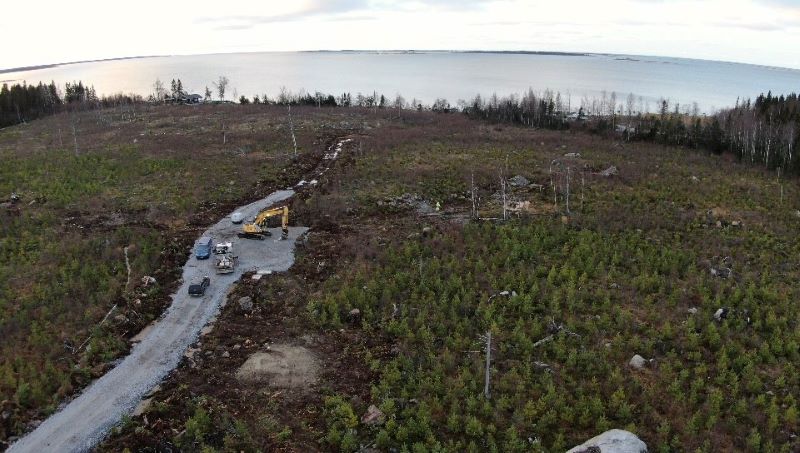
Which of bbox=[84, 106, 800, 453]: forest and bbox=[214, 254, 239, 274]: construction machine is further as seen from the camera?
bbox=[214, 254, 239, 274]: construction machine

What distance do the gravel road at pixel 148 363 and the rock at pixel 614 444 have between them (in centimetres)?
1518

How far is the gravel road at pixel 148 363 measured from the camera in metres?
17.2

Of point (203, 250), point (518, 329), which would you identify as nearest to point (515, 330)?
point (518, 329)

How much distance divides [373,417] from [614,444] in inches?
300

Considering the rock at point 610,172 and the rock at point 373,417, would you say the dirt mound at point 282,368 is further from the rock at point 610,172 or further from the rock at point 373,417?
the rock at point 610,172

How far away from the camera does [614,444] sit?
14969 mm

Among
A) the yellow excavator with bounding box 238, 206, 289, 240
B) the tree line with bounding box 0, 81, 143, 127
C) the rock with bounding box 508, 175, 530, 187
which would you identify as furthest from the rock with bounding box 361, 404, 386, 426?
the tree line with bounding box 0, 81, 143, 127

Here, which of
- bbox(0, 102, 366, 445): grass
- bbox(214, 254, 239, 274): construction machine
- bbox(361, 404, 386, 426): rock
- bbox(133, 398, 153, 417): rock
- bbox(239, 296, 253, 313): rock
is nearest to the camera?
bbox(361, 404, 386, 426): rock

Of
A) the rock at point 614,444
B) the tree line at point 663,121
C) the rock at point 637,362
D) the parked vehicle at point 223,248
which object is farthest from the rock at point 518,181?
the rock at point 614,444

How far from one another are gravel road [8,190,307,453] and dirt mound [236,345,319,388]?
3.11 metres

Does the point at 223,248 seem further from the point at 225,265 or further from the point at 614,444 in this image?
the point at 614,444

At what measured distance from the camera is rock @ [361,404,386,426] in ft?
58.3

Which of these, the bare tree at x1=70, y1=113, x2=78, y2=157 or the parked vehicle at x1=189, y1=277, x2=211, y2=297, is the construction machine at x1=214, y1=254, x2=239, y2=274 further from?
the bare tree at x1=70, y1=113, x2=78, y2=157

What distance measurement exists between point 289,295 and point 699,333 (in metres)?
19.1
